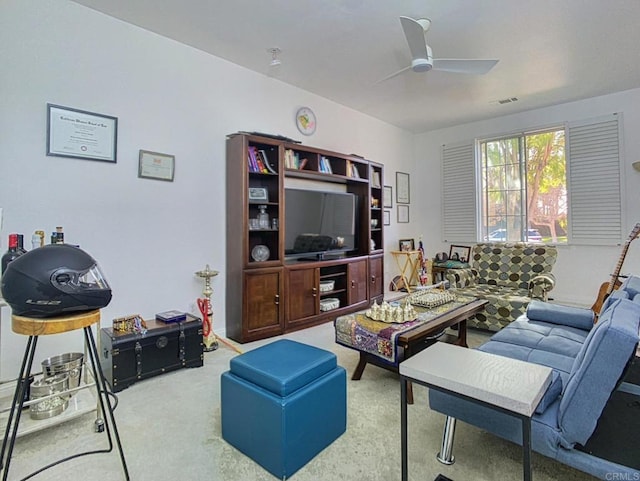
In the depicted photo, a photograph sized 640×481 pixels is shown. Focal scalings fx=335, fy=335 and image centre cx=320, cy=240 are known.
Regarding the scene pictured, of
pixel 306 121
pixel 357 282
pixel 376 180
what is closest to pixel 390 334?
pixel 357 282

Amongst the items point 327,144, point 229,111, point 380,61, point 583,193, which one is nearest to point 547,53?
point 380,61

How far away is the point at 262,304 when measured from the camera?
3299mm

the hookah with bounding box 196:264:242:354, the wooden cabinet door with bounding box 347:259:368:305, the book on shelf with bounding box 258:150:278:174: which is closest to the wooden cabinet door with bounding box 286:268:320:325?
the wooden cabinet door with bounding box 347:259:368:305

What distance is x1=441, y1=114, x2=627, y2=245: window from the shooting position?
443cm

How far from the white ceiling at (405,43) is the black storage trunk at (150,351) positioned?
243cm

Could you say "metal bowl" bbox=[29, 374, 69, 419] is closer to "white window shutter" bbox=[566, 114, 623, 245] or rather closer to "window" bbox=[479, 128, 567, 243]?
"window" bbox=[479, 128, 567, 243]

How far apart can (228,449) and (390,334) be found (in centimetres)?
110

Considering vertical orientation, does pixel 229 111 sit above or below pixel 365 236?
above

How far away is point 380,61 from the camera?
3426 millimetres

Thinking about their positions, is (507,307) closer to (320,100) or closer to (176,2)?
(320,100)

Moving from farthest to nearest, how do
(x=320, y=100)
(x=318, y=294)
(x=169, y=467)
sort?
1. (x=320, y=100)
2. (x=318, y=294)
3. (x=169, y=467)

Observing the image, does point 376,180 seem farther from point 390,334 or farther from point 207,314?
point 390,334

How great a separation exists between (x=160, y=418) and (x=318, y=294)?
6.99 ft

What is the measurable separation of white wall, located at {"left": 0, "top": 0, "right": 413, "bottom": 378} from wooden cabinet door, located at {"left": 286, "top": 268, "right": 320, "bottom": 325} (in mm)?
695
